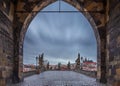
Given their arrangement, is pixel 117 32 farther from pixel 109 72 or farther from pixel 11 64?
pixel 11 64

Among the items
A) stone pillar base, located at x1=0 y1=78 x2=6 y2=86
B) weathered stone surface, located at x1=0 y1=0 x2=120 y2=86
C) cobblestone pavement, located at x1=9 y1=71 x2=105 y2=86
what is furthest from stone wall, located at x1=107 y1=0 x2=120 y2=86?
stone pillar base, located at x1=0 y1=78 x2=6 y2=86

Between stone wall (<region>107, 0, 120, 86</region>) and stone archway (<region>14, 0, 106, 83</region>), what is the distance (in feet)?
4.28

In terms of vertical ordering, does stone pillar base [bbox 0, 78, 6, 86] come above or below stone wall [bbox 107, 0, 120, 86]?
below

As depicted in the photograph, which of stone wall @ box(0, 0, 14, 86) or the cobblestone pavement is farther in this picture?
the cobblestone pavement

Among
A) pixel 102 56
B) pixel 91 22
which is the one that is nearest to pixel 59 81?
pixel 102 56

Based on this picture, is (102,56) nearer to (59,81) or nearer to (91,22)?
(91,22)

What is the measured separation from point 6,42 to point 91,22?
4.48 metres

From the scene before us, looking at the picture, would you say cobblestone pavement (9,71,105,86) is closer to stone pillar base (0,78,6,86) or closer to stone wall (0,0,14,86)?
stone wall (0,0,14,86)

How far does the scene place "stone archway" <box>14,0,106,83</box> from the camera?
41.7 feet

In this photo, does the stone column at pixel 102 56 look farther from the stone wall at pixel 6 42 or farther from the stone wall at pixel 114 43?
the stone wall at pixel 6 42

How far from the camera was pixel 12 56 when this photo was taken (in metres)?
12.3

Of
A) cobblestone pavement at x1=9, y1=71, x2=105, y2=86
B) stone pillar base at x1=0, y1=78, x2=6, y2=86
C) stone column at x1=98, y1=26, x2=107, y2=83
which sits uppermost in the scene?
stone column at x1=98, y1=26, x2=107, y2=83

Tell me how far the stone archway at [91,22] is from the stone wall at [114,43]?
130cm

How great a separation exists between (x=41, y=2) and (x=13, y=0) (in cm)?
146
